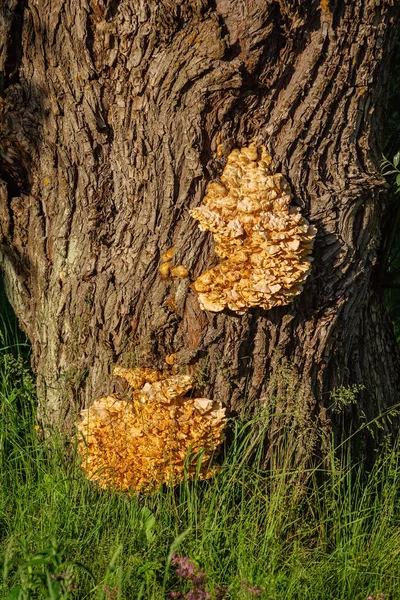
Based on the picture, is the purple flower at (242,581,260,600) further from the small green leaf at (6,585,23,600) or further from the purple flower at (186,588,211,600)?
the small green leaf at (6,585,23,600)

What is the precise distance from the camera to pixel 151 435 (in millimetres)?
2707

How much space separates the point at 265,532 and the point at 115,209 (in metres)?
1.29

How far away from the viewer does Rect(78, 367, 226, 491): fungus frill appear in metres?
2.71

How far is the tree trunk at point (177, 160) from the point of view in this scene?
2660 millimetres

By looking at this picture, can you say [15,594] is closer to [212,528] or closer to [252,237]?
[212,528]

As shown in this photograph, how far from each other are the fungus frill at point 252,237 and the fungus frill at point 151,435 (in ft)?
1.19

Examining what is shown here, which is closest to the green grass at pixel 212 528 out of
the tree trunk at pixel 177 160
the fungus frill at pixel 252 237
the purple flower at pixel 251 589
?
the purple flower at pixel 251 589

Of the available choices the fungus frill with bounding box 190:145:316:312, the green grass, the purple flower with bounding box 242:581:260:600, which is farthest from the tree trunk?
the purple flower with bounding box 242:581:260:600

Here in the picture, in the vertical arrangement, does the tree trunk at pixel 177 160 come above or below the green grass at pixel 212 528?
above

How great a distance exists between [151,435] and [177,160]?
992 millimetres

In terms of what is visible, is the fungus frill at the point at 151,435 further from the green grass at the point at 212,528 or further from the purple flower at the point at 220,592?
the purple flower at the point at 220,592

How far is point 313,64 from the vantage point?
2711 millimetres

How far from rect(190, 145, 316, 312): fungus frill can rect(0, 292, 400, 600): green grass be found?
48 centimetres

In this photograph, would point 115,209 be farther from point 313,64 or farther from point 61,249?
point 313,64
